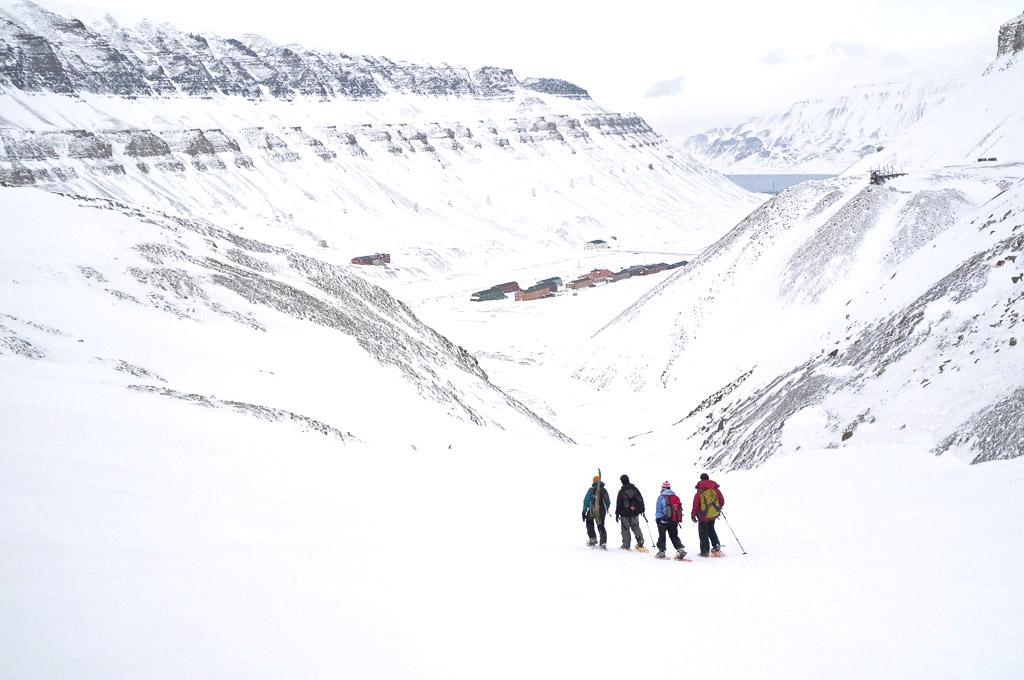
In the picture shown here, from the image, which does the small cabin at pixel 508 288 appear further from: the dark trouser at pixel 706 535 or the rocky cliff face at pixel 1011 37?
the dark trouser at pixel 706 535

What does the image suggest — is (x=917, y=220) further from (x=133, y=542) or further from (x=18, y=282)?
(x=133, y=542)

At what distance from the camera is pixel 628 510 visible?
13531 mm

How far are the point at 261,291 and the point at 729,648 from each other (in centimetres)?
3164

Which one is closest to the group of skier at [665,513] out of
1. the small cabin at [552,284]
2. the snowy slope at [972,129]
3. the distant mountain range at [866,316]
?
the distant mountain range at [866,316]

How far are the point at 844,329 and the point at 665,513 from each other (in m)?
21.7

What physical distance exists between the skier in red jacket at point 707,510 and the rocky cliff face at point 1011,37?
109419 mm

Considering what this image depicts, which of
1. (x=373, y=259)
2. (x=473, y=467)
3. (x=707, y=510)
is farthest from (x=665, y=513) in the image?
(x=373, y=259)

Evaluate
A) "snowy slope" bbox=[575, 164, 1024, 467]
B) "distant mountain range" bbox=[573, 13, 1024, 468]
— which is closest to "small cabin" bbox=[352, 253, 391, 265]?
"snowy slope" bbox=[575, 164, 1024, 467]

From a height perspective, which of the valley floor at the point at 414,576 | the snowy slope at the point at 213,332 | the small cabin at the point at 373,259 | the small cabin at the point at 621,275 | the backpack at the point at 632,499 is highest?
the small cabin at the point at 373,259

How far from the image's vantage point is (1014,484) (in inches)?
490

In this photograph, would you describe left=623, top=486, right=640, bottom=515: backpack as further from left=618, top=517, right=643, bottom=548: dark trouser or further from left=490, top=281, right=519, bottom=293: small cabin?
left=490, top=281, right=519, bottom=293: small cabin

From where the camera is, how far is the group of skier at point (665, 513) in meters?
12.9

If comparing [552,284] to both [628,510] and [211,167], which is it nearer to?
[211,167]

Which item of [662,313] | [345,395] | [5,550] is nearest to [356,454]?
[345,395]
